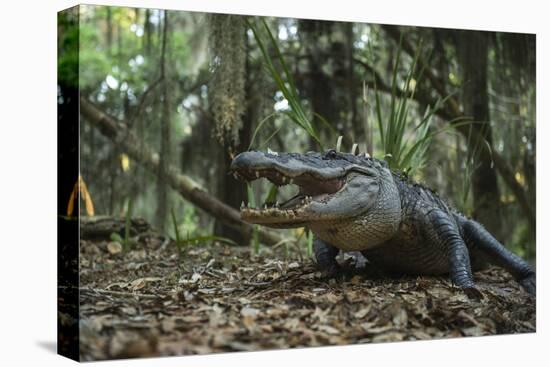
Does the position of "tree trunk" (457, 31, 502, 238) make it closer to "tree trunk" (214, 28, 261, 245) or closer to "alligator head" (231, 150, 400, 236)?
"alligator head" (231, 150, 400, 236)

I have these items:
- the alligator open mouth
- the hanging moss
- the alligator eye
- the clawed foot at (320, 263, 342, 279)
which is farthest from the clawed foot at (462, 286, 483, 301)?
the hanging moss

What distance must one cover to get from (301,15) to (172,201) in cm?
311

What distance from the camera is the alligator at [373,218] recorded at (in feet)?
16.0

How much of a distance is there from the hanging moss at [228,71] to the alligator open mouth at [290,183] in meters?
1.53

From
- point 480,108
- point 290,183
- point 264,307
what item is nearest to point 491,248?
point 480,108

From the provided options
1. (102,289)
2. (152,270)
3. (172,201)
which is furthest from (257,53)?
(102,289)

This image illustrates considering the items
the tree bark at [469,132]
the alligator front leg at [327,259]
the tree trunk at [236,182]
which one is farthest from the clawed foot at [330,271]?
the tree trunk at [236,182]

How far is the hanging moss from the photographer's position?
6320 mm

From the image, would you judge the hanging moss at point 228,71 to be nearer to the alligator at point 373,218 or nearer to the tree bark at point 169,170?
the tree bark at point 169,170

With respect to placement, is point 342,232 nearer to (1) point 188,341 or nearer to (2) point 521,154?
(1) point 188,341

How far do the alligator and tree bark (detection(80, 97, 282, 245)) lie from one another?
7.84 ft

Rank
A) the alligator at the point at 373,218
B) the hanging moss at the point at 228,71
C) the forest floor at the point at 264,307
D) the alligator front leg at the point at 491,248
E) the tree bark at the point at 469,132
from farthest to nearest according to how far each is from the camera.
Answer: the tree bark at the point at 469,132 → the hanging moss at the point at 228,71 → the alligator front leg at the point at 491,248 → the alligator at the point at 373,218 → the forest floor at the point at 264,307

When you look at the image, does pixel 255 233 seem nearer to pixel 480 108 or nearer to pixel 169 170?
pixel 169 170

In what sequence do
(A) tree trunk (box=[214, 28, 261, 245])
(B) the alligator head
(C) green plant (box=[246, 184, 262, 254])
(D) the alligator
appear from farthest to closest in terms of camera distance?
(A) tree trunk (box=[214, 28, 261, 245])
(C) green plant (box=[246, 184, 262, 254])
(D) the alligator
(B) the alligator head
